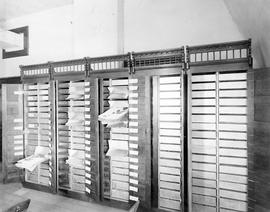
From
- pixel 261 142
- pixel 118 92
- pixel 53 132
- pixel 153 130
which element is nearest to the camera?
pixel 261 142

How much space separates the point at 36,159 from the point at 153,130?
1.84 m

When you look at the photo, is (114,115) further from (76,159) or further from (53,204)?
(53,204)

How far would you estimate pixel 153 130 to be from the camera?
90.0 inches

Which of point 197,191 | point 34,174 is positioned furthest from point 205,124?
point 34,174

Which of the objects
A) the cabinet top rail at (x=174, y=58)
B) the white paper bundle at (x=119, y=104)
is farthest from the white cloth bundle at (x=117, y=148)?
the cabinet top rail at (x=174, y=58)

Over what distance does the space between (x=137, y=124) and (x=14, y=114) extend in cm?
222

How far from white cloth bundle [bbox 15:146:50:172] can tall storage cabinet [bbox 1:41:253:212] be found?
0.08 m

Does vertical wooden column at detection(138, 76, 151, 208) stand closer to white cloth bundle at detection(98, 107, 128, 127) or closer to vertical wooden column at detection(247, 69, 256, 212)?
white cloth bundle at detection(98, 107, 128, 127)

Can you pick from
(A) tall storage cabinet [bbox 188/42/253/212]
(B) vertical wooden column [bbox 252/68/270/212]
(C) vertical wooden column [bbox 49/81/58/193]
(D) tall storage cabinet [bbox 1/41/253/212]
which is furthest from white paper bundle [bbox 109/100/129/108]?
(B) vertical wooden column [bbox 252/68/270/212]

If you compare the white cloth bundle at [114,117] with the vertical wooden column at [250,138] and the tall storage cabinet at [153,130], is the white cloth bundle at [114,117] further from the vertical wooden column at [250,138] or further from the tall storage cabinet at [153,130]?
the vertical wooden column at [250,138]

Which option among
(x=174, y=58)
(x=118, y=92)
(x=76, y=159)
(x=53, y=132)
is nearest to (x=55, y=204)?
(x=76, y=159)

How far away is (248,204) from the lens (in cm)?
193

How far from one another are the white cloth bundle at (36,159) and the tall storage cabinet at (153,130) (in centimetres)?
8

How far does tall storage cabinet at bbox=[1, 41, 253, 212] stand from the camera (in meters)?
1.98
